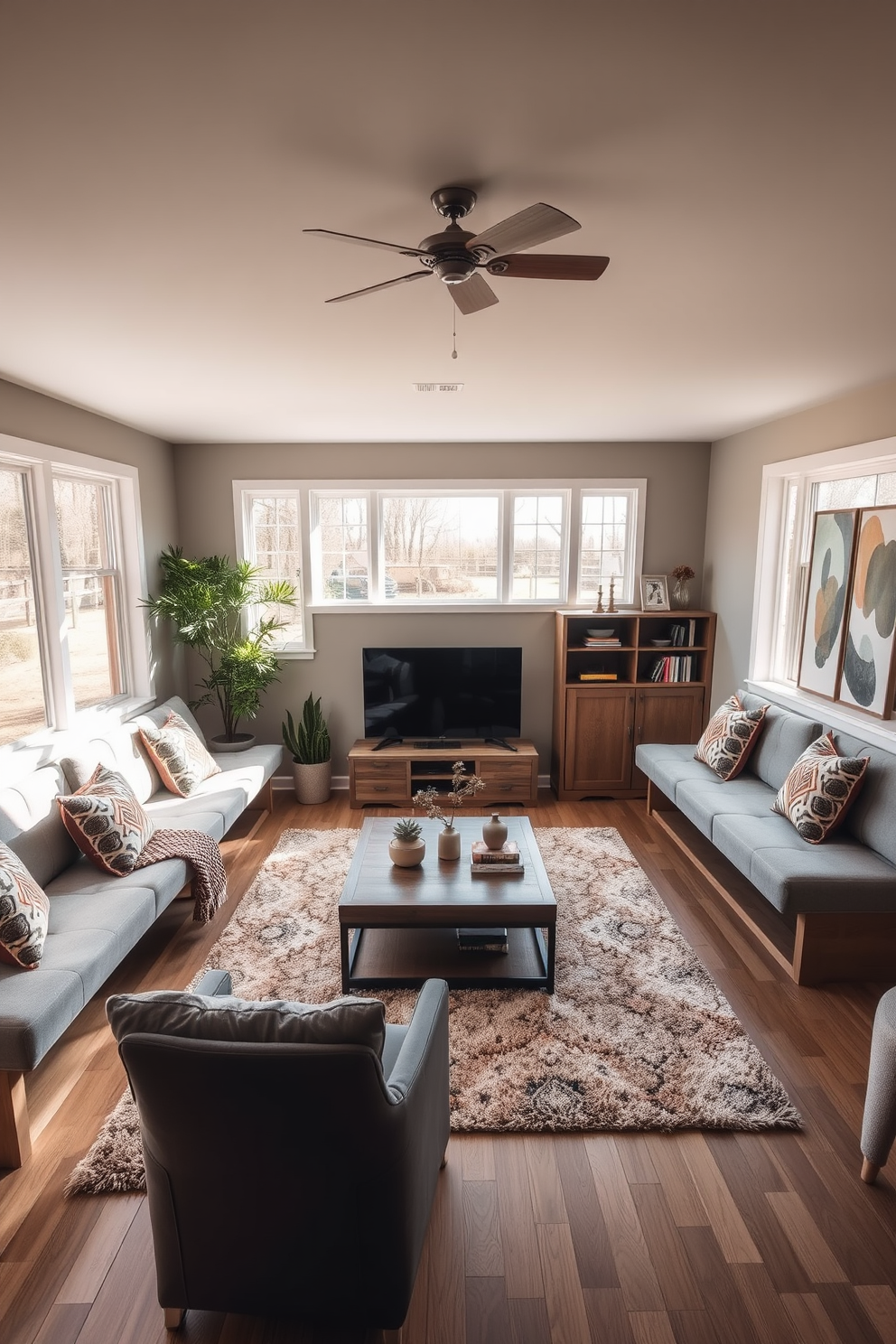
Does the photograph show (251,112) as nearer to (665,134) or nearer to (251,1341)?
(665,134)

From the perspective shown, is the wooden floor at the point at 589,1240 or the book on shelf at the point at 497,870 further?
the book on shelf at the point at 497,870

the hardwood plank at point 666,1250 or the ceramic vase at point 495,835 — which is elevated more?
the ceramic vase at point 495,835

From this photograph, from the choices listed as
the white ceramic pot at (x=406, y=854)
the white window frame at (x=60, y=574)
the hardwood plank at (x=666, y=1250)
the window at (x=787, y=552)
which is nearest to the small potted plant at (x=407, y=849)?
the white ceramic pot at (x=406, y=854)

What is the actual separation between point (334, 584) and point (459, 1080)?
153 inches

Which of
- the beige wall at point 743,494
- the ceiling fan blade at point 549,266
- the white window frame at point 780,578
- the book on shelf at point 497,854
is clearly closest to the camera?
the ceiling fan blade at point 549,266

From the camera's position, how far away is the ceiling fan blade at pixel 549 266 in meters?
1.73

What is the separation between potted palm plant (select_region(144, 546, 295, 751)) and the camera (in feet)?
16.4

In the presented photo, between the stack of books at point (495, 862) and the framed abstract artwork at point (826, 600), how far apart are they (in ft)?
6.76

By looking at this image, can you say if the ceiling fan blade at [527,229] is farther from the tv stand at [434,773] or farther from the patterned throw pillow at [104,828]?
the tv stand at [434,773]

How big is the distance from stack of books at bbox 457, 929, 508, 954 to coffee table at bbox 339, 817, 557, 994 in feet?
0.10

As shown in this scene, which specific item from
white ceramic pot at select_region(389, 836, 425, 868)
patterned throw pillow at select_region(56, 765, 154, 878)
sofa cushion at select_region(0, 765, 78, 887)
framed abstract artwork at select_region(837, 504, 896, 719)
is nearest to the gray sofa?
framed abstract artwork at select_region(837, 504, 896, 719)

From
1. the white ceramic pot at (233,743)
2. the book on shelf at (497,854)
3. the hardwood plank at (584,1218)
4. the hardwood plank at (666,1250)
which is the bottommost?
the hardwood plank at (584,1218)

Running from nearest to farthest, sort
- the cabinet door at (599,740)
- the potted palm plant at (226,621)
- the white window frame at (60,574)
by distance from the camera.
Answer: the white window frame at (60,574), the potted palm plant at (226,621), the cabinet door at (599,740)

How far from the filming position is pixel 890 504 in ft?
11.9
